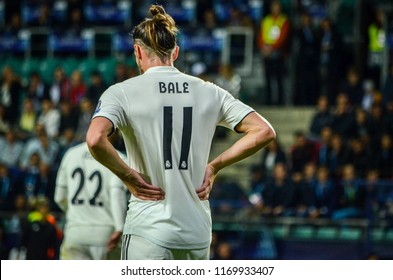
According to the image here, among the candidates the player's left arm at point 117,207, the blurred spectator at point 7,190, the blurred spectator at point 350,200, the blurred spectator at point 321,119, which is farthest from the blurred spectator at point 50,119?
the player's left arm at point 117,207

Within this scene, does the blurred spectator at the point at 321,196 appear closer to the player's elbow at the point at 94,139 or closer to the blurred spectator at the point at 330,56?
the blurred spectator at the point at 330,56

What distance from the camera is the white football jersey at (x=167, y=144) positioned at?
6340 millimetres

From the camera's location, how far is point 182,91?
643cm

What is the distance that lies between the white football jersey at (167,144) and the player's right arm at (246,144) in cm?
4

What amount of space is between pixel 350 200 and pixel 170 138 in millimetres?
9728

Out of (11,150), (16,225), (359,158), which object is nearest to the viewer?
(16,225)

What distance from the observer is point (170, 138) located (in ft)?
20.8

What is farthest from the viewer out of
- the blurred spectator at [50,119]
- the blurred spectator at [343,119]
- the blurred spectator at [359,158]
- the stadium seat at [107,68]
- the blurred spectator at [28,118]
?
the stadium seat at [107,68]

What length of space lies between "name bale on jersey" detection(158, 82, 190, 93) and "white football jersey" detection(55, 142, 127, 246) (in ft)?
10.9

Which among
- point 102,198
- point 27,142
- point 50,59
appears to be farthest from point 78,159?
point 50,59

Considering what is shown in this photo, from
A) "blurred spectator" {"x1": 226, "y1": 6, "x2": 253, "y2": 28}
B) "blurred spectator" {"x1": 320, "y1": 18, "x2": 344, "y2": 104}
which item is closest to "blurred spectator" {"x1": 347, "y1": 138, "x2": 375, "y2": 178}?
"blurred spectator" {"x1": 320, "y1": 18, "x2": 344, "y2": 104}

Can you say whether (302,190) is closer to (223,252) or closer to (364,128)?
(223,252)

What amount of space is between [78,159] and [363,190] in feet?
21.7

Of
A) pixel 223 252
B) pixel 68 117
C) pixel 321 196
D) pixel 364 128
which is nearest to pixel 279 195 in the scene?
pixel 321 196
